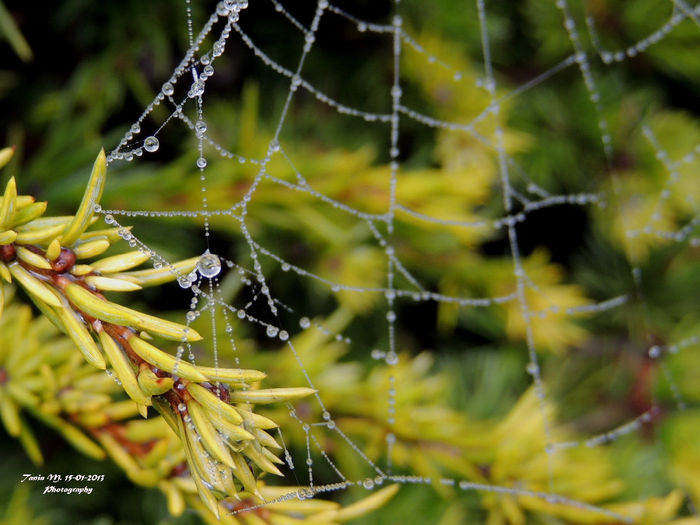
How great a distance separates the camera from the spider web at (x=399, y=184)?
546 mm

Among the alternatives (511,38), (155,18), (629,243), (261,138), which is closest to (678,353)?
(629,243)

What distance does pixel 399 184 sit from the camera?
59cm

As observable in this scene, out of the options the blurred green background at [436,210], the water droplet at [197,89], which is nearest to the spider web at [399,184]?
the blurred green background at [436,210]

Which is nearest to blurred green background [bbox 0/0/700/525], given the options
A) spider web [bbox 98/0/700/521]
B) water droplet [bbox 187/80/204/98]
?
spider web [bbox 98/0/700/521]

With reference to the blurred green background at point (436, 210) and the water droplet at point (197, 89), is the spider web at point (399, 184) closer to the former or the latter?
the blurred green background at point (436, 210)

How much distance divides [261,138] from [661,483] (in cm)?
56

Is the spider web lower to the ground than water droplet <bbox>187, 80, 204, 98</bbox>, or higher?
lower

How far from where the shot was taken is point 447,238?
0.66 metres

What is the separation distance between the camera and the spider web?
1.79 ft

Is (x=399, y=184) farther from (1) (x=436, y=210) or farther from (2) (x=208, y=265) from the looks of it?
(2) (x=208, y=265)

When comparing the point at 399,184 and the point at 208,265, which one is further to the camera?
the point at 399,184

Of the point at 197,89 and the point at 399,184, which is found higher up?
the point at 197,89

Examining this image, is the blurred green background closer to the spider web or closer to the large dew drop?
the spider web

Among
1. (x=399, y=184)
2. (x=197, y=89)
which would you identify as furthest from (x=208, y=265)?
(x=399, y=184)
